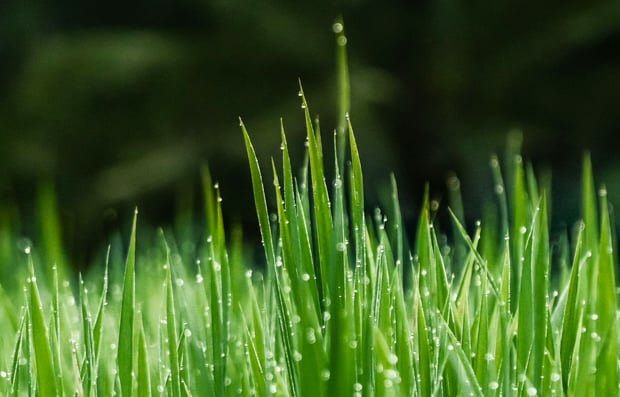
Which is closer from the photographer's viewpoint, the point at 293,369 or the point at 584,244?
the point at 293,369

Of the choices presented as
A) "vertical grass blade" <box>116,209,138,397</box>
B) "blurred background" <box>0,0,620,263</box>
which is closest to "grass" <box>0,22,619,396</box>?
"vertical grass blade" <box>116,209,138,397</box>

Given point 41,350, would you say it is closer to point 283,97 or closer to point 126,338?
point 126,338

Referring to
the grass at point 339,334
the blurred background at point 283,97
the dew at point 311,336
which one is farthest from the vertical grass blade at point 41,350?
the blurred background at point 283,97

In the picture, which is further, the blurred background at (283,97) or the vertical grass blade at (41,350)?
the blurred background at (283,97)

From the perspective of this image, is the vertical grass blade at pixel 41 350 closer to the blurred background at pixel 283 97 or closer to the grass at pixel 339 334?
the grass at pixel 339 334

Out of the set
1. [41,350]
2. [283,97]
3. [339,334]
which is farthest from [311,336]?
[283,97]

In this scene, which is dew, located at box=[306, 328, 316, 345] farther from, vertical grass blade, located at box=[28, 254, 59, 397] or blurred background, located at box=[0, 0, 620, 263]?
blurred background, located at box=[0, 0, 620, 263]

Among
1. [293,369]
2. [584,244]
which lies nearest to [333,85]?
[584,244]

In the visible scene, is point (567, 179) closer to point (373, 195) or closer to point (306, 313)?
point (373, 195)

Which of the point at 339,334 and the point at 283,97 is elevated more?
the point at 283,97
